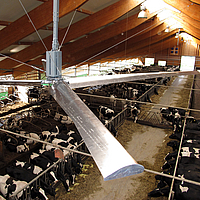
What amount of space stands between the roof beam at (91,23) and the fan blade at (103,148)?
500 centimetres

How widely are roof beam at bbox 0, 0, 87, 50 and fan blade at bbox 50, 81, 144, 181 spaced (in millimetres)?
3569

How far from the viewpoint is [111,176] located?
574 millimetres

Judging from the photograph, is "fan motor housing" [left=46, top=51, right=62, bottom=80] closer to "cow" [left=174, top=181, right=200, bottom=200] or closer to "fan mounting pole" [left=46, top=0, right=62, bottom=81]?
"fan mounting pole" [left=46, top=0, right=62, bottom=81]

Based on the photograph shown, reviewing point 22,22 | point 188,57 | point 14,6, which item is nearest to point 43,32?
point 22,22

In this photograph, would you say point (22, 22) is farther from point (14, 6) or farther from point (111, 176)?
point (111, 176)

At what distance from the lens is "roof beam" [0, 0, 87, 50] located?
4077mm

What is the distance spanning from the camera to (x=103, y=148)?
673mm

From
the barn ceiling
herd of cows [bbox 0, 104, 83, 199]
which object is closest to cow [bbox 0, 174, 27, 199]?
herd of cows [bbox 0, 104, 83, 199]

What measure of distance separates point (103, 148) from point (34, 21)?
4.41 meters

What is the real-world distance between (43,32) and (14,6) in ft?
6.96

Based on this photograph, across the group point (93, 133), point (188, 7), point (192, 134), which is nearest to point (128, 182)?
point (192, 134)

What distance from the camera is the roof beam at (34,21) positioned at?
13.4ft

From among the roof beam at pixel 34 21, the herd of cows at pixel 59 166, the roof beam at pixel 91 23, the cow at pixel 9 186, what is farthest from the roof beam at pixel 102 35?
the cow at pixel 9 186

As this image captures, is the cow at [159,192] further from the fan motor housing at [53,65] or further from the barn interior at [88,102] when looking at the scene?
the fan motor housing at [53,65]
